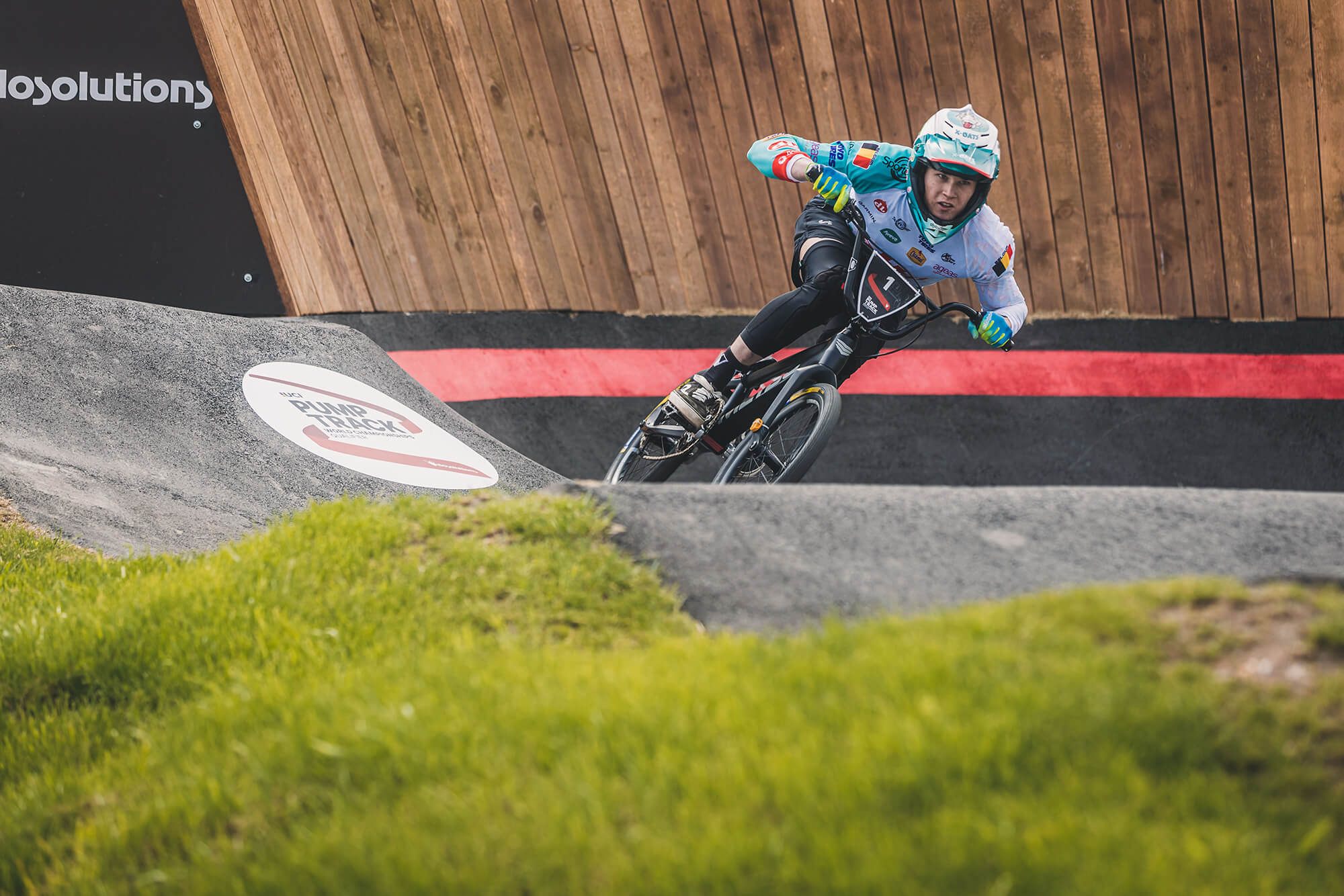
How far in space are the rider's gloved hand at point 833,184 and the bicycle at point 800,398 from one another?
4.5 inches

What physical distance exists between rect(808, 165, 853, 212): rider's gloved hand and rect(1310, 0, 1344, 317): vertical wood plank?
4.19 meters

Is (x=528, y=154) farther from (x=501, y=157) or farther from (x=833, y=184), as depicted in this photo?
(x=833, y=184)

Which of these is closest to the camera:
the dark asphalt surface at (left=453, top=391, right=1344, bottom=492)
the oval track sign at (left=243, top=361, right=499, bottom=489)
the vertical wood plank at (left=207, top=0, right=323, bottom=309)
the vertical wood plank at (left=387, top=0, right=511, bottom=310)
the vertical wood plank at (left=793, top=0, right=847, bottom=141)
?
the oval track sign at (left=243, top=361, right=499, bottom=489)

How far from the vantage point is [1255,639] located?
2.46 meters

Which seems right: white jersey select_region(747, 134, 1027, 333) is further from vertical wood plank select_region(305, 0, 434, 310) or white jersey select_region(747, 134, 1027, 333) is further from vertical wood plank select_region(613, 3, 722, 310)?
vertical wood plank select_region(305, 0, 434, 310)

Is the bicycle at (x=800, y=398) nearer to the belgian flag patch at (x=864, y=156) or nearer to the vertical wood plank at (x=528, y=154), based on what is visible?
the belgian flag patch at (x=864, y=156)

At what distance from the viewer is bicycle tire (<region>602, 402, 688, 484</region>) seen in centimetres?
650

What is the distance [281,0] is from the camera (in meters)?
8.99

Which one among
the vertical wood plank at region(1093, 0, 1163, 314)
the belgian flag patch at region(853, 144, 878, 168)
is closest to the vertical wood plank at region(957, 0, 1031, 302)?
the vertical wood plank at region(1093, 0, 1163, 314)

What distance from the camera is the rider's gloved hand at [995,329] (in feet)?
19.0

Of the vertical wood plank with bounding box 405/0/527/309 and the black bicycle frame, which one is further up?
the vertical wood plank with bounding box 405/0/527/309

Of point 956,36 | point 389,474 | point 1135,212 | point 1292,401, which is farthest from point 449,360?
point 1292,401

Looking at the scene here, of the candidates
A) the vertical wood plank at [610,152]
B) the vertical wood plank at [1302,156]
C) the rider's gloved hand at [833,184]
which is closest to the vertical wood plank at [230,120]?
the vertical wood plank at [610,152]

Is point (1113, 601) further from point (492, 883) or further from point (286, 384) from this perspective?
point (286, 384)
